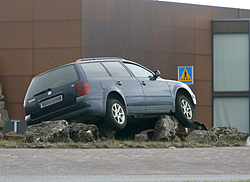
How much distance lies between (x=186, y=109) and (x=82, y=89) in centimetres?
308

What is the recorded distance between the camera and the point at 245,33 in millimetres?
23406

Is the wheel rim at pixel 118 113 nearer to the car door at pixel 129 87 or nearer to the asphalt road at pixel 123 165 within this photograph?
the car door at pixel 129 87

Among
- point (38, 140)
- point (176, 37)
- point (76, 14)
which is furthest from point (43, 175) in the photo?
point (176, 37)

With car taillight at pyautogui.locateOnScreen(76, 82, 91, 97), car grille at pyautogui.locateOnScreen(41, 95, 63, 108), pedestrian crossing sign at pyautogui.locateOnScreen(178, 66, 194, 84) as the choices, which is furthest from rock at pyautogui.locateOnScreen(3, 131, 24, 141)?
pedestrian crossing sign at pyautogui.locateOnScreen(178, 66, 194, 84)

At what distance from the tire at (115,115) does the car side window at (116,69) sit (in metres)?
0.79

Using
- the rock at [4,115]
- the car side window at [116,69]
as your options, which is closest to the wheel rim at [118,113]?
the car side window at [116,69]

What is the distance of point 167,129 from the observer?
1110 centimetres

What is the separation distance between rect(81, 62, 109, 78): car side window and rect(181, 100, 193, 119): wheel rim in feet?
7.38

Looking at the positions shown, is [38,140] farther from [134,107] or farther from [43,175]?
[43,175]

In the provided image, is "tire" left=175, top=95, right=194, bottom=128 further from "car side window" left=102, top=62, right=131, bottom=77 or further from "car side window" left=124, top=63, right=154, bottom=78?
"car side window" left=102, top=62, right=131, bottom=77

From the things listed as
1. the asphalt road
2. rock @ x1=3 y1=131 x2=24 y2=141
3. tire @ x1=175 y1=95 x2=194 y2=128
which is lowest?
rock @ x1=3 y1=131 x2=24 y2=141

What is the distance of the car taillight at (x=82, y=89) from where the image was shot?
9.83 metres

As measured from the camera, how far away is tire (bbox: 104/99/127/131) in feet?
32.8

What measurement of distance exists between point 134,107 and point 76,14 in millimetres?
10570
